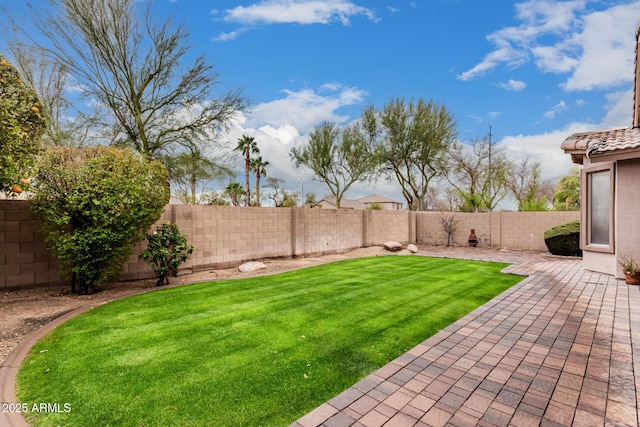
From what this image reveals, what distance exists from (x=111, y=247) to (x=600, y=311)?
843 centimetres

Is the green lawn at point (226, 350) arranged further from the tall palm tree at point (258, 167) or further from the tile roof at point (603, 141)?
the tall palm tree at point (258, 167)

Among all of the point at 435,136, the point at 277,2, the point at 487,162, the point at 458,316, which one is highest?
the point at 277,2

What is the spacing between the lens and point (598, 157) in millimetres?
6617

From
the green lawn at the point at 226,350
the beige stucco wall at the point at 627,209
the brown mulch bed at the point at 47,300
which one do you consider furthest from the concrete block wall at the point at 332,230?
the beige stucco wall at the point at 627,209

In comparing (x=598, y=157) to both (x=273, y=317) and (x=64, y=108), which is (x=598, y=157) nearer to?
(x=273, y=317)

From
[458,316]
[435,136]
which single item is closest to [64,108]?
[458,316]

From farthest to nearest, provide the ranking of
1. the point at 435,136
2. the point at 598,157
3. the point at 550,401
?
the point at 435,136, the point at 598,157, the point at 550,401

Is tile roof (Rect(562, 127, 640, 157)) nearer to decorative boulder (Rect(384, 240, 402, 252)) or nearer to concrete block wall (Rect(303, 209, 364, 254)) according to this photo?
decorative boulder (Rect(384, 240, 402, 252))

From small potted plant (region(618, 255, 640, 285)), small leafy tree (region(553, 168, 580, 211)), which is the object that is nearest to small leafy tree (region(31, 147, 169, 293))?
small potted plant (region(618, 255, 640, 285))

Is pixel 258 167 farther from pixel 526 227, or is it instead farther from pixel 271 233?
pixel 526 227

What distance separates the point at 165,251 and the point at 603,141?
10307 millimetres

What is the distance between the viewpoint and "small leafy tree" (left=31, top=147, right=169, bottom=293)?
5438mm

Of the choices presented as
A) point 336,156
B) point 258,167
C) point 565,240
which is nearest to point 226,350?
point 565,240

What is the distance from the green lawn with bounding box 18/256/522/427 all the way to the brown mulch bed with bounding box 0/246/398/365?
0.46 m
